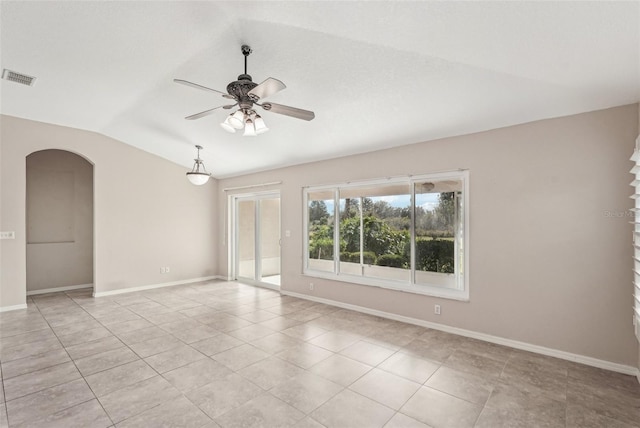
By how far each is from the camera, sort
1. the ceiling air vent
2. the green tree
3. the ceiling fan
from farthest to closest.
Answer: the green tree, the ceiling air vent, the ceiling fan

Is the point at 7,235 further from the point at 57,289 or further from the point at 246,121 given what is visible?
the point at 246,121

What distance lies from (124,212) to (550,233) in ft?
23.1

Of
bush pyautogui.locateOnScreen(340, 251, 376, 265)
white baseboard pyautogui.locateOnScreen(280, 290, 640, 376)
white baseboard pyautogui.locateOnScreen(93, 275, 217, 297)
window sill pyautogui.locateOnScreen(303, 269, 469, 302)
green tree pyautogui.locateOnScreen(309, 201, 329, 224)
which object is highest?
green tree pyautogui.locateOnScreen(309, 201, 329, 224)

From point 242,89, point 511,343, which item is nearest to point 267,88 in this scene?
point 242,89

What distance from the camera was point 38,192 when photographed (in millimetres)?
6059

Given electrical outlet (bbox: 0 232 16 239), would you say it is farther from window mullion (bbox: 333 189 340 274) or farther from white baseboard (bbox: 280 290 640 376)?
white baseboard (bbox: 280 290 640 376)

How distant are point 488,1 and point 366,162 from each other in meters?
2.96

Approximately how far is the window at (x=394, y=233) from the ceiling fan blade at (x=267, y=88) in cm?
267

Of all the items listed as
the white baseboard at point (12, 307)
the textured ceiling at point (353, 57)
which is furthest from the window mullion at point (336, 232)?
the white baseboard at point (12, 307)

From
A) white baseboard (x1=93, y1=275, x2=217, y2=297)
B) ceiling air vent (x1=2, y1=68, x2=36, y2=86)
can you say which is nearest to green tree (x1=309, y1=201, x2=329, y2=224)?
white baseboard (x1=93, y1=275, x2=217, y2=297)

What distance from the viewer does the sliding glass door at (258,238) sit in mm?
6590

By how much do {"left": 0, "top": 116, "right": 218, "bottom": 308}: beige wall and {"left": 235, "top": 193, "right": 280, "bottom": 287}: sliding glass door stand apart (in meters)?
0.84

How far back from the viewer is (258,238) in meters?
6.93

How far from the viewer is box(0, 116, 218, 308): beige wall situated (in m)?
4.91
